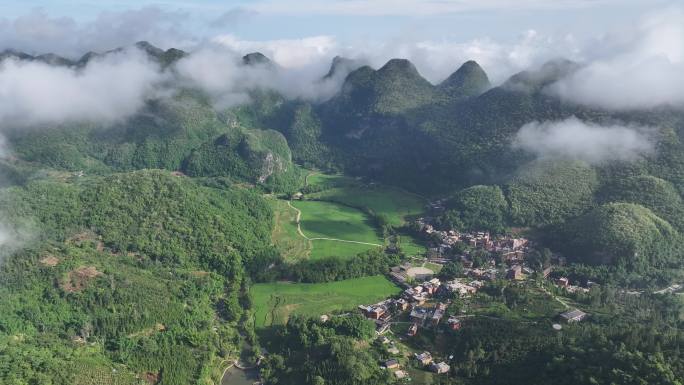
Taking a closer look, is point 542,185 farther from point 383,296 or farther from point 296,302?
point 296,302

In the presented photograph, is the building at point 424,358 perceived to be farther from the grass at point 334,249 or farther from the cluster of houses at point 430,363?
the grass at point 334,249

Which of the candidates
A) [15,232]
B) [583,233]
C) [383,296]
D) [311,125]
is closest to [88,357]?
[15,232]

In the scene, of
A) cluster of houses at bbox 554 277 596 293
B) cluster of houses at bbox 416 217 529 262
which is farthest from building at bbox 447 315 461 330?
cluster of houses at bbox 416 217 529 262

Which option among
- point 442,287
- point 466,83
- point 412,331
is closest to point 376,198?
point 442,287

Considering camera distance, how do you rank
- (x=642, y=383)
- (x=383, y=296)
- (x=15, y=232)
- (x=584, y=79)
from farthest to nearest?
(x=584, y=79)
(x=383, y=296)
(x=15, y=232)
(x=642, y=383)

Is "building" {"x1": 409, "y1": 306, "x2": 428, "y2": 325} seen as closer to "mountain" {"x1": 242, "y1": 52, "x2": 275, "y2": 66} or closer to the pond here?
the pond
